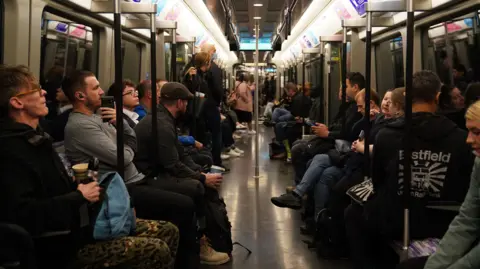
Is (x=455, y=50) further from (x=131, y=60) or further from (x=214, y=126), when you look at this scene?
(x=214, y=126)

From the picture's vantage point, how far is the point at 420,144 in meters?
2.73

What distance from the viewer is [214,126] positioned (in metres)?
7.56

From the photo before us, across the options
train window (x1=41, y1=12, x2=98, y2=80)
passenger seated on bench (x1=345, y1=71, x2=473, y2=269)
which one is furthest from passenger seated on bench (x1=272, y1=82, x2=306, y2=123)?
passenger seated on bench (x1=345, y1=71, x2=473, y2=269)

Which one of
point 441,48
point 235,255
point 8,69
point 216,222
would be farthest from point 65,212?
point 441,48

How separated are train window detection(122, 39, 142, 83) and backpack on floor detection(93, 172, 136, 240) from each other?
3.43m

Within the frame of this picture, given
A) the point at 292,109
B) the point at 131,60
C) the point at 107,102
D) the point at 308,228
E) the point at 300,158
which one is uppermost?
the point at 131,60

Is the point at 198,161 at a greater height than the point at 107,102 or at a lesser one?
Answer: lesser

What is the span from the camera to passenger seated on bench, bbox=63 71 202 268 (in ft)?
10.0

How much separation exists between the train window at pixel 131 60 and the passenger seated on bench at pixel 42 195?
351 centimetres

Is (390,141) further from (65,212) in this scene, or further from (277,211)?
(277,211)

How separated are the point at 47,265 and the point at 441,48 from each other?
11.2 ft

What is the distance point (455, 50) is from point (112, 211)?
2.87 metres

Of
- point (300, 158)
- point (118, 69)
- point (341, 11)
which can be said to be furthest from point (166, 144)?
point (341, 11)

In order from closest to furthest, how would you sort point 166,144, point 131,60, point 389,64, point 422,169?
1. point 422,169
2. point 166,144
3. point 389,64
4. point 131,60
